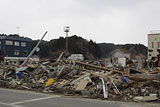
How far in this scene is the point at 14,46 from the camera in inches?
2589

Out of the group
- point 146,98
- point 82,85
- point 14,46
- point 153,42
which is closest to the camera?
point 146,98

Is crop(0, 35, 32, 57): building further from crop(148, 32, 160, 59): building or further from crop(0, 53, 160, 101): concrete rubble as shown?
crop(0, 53, 160, 101): concrete rubble

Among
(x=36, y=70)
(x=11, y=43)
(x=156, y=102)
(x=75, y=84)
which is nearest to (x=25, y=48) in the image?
(x=11, y=43)

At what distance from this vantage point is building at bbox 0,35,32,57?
6250 cm

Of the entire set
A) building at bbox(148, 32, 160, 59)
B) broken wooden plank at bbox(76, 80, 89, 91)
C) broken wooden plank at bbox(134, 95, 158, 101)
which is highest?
building at bbox(148, 32, 160, 59)

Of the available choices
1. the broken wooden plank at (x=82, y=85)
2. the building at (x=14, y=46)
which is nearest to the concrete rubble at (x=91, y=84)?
the broken wooden plank at (x=82, y=85)

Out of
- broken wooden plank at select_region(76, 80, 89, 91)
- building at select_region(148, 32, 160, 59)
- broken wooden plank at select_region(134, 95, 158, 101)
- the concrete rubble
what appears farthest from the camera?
building at select_region(148, 32, 160, 59)

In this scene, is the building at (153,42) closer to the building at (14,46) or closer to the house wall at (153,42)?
the house wall at (153,42)

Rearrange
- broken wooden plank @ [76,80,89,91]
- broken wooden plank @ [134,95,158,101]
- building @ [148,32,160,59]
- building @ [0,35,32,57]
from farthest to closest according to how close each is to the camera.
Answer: building @ [0,35,32,57], building @ [148,32,160,59], broken wooden plank @ [76,80,89,91], broken wooden plank @ [134,95,158,101]

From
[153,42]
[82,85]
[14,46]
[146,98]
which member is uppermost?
[14,46]

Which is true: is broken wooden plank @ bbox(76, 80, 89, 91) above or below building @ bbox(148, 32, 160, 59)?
below

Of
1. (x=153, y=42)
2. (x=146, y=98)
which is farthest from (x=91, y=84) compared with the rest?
(x=153, y=42)

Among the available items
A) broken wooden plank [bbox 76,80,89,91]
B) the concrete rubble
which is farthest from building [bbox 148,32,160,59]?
broken wooden plank [bbox 76,80,89,91]

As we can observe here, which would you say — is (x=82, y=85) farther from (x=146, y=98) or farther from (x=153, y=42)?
(x=153, y=42)
